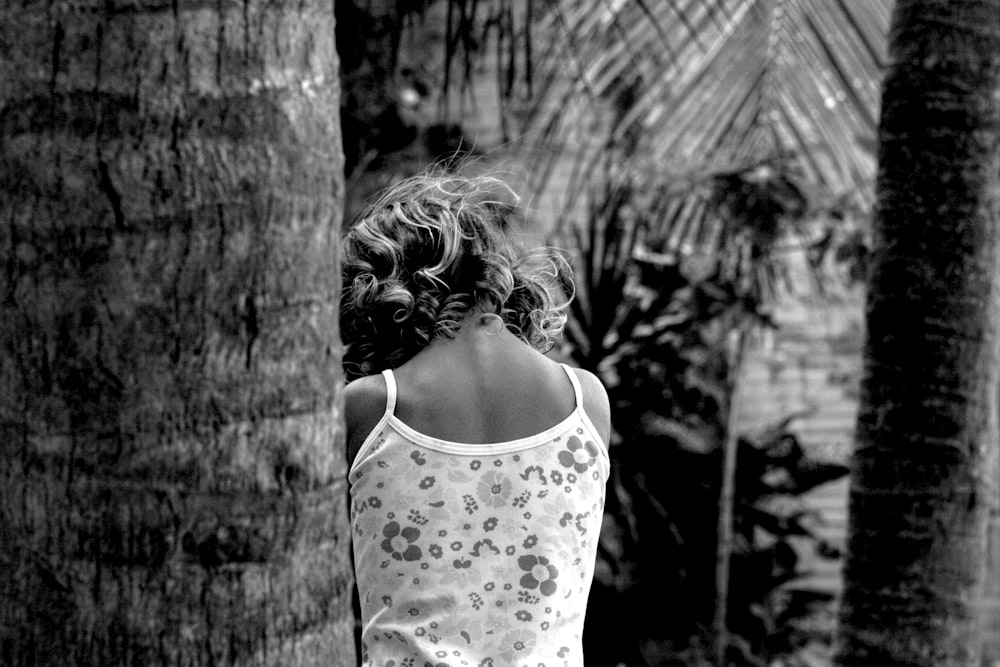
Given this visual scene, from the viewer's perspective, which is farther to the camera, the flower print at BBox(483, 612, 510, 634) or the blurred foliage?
the blurred foliage

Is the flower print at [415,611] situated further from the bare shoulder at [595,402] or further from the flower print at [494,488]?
the bare shoulder at [595,402]

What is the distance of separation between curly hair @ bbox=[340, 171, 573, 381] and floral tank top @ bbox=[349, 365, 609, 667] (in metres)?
0.17

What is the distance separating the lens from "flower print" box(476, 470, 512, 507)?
1.72m

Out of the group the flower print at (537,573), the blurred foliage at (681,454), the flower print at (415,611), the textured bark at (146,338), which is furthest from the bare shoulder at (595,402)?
the blurred foliage at (681,454)

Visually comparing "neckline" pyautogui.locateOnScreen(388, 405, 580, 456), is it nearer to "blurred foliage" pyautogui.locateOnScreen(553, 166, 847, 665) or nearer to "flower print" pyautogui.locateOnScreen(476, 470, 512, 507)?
"flower print" pyautogui.locateOnScreen(476, 470, 512, 507)

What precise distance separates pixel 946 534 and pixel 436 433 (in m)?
1.56

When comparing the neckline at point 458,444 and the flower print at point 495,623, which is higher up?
the neckline at point 458,444

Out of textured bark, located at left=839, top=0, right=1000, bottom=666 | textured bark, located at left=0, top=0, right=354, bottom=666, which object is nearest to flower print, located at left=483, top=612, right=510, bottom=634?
textured bark, located at left=0, top=0, right=354, bottom=666

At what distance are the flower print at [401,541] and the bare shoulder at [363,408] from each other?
0.42 feet

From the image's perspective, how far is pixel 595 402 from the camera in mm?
1868

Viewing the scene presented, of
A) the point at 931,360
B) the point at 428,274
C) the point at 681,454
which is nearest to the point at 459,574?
the point at 428,274

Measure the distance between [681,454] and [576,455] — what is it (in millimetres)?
3164

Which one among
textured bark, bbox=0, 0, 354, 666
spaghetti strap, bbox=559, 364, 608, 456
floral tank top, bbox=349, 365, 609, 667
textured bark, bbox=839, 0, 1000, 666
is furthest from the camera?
textured bark, bbox=839, 0, 1000, 666

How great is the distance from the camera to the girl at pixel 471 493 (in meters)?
Answer: 1.71
